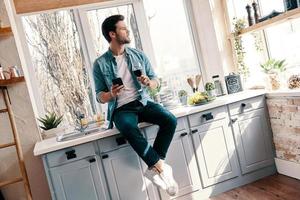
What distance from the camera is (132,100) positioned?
2.42 meters

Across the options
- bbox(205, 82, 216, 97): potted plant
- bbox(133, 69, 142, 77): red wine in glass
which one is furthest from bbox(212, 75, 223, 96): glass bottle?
bbox(133, 69, 142, 77): red wine in glass

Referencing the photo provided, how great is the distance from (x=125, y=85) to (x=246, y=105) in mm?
1175

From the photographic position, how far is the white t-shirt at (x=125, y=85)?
242 centimetres

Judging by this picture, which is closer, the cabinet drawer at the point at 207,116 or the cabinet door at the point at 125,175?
the cabinet door at the point at 125,175

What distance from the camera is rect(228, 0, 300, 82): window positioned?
2770 millimetres

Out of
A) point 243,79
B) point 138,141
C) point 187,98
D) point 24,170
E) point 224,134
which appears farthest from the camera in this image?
point 243,79

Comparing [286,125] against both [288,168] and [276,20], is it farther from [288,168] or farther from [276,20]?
[276,20]

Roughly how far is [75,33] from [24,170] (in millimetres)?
1463

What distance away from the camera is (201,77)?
131 inches

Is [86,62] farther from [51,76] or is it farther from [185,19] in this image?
[185,19]

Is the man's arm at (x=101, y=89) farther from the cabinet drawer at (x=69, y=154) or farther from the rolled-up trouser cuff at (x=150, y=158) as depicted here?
the rolled-up trouser cuff at (x=150, y=158)

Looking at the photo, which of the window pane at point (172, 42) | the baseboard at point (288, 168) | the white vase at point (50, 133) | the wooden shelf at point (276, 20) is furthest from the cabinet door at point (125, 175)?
the wooden shelf at point (276, 20)

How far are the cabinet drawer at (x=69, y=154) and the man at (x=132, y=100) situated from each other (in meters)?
0.27

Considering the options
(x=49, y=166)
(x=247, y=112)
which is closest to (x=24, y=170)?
(x=49, y=166)
